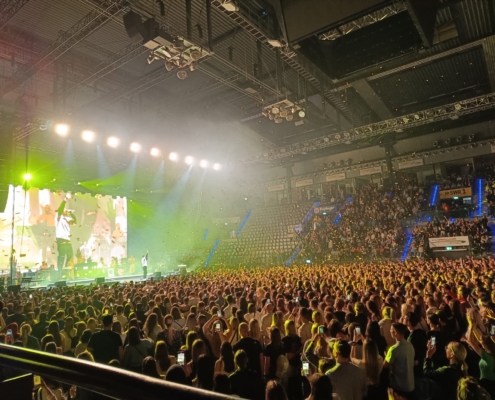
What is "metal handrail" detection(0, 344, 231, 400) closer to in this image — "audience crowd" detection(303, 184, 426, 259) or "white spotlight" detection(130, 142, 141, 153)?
"white spotlight" detection(130, 142, 141, 153)

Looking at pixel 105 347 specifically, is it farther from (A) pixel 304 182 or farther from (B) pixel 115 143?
(A) pixel 304 182

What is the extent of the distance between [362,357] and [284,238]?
23.3 metres

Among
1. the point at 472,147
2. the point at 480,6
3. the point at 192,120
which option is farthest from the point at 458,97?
the point at 192,120

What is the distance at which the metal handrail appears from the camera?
86 cm

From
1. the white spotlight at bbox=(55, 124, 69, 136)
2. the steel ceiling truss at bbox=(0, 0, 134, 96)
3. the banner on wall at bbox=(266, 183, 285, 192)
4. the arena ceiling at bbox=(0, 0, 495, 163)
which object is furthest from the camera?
the banner on wall at bbox=(266, 183, 285, 192)

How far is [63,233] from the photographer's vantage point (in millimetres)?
22531

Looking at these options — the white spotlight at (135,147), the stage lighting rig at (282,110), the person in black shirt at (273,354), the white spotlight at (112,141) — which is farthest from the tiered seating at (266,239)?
the person in black shirt at (273,354)

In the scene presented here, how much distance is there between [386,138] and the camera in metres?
25.6

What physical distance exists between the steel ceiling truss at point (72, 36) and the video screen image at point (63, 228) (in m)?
7.86

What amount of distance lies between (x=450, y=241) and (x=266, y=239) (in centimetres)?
1322

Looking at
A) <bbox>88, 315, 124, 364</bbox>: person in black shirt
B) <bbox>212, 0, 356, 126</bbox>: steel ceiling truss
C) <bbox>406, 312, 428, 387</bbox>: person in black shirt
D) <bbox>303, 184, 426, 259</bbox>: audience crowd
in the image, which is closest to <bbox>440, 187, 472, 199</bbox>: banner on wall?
<bbox>303, 184, 426, 259</bbox>: audience crowd

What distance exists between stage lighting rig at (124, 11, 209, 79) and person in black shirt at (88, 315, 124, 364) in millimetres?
7433

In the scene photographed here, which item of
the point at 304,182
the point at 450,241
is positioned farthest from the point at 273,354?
the point at 304,182

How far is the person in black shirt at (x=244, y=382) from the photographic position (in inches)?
156
